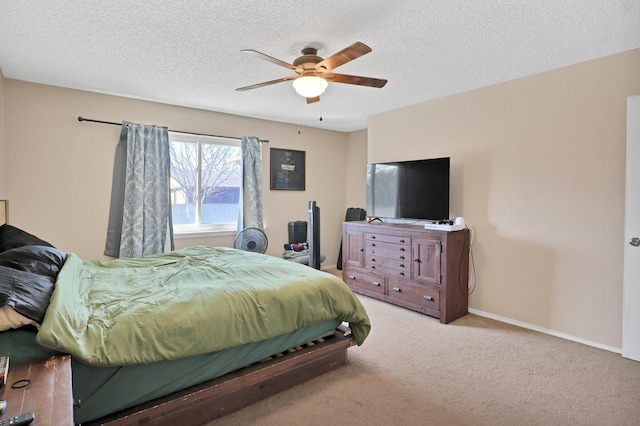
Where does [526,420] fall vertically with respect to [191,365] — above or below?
below

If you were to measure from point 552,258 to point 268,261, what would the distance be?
255 centimetres

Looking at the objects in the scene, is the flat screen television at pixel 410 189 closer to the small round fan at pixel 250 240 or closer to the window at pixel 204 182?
the small round fan at pixel 250 240

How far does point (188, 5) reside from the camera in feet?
6.64

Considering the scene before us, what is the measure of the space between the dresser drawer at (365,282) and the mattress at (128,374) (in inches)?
87.1

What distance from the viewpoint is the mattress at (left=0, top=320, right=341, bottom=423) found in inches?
53.6

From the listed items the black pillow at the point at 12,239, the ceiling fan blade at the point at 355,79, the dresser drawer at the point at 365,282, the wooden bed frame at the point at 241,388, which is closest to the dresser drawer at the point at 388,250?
the dresser drawer at the point at 365,282

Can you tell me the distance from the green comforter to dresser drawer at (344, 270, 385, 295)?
5.27 feet

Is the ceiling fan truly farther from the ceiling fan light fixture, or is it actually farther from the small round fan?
the small round fan

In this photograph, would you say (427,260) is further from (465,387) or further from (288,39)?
(288,39)

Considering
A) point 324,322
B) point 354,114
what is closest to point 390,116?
point 354,114

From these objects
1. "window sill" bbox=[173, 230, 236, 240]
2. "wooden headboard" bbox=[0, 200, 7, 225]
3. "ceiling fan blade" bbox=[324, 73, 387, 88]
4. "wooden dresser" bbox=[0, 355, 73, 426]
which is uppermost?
"ceiling fan blade" bbox=[324, 73, 387, 88]

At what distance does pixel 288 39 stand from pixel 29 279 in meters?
2.13

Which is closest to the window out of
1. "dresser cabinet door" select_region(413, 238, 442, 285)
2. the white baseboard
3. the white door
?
"dresser cabinet door" select_region(413, 238, 442, 285)

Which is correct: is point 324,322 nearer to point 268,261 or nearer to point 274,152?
point 268,261
